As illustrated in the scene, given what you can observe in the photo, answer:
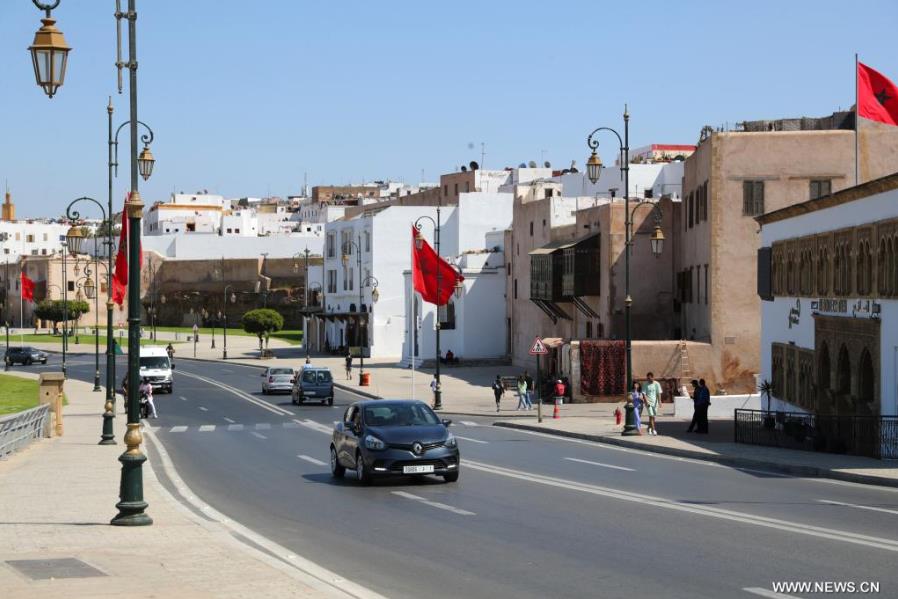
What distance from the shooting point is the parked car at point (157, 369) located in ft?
214

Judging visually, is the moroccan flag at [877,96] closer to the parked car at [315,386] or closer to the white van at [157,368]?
the parked car at [315,386]

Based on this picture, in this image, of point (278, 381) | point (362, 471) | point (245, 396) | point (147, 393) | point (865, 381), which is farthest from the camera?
point (278, 381)

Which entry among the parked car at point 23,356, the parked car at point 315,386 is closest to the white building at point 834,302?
the parked car at point 315,386

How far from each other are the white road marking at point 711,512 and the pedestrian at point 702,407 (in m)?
11.0

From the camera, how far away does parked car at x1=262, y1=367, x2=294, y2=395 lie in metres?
65.7

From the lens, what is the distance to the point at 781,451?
97.9ft

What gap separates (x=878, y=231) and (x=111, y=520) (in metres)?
19.5

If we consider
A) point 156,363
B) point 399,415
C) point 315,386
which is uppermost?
point 399,415

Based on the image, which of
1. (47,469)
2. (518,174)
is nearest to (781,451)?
(47,469)

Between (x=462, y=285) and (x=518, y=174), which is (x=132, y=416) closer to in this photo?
(x=462, y=285)

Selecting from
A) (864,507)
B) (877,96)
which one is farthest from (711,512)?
(877,96)

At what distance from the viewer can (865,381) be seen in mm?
30562

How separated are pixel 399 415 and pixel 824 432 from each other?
10830 mm

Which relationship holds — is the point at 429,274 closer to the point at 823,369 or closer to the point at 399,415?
the point at 823,369
